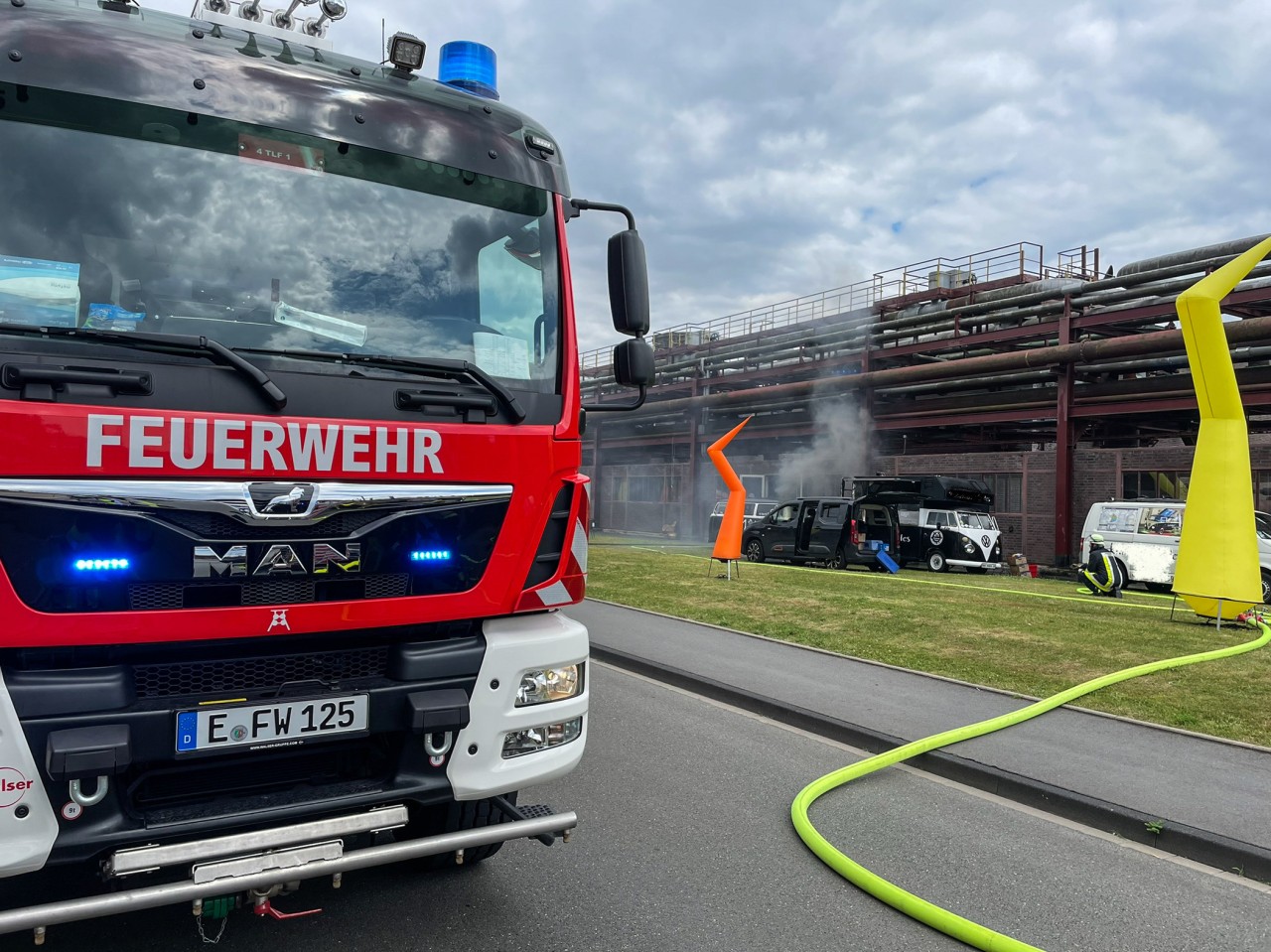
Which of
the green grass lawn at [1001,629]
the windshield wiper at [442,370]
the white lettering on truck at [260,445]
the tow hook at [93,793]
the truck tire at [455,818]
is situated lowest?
the green grass lawn at [1001,629]

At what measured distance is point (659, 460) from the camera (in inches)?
1507

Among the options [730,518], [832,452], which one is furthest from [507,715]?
[832,452]

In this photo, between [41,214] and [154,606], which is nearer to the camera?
[154,606]

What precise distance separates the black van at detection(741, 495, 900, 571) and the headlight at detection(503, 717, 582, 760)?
18.0 metres

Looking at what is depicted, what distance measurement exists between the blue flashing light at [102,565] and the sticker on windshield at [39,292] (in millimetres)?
692

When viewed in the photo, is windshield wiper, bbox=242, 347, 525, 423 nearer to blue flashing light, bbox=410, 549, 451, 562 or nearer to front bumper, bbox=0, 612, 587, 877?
blue flashing light, bbox=410, 549, 451, 562

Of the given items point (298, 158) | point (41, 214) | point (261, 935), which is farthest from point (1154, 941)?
point (41, 214)

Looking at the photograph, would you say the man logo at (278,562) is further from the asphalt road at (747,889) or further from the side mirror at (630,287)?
the side mirror at (630,287)

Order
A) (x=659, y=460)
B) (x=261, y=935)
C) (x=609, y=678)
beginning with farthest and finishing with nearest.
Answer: (x=659, y=460), (x=609, y=678), (x=261, y=935)

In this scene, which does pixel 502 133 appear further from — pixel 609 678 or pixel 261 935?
pixel 609 678

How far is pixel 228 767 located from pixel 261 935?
2.71 ft

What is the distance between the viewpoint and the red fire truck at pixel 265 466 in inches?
91.4

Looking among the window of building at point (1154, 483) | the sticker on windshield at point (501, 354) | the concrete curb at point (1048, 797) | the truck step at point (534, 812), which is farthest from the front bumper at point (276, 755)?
the window of building at point (1154, 483)

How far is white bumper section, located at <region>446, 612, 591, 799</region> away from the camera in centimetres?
280
